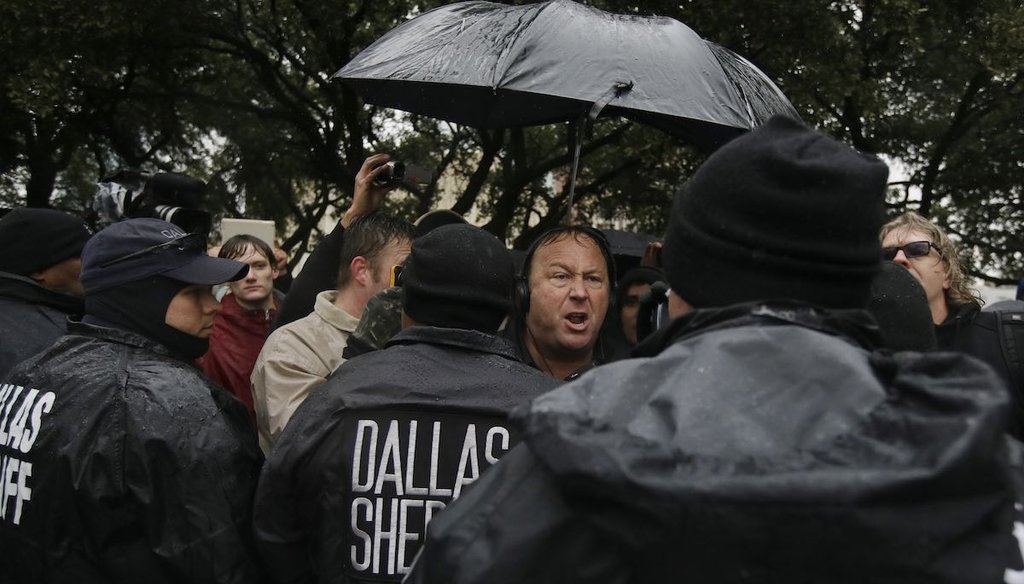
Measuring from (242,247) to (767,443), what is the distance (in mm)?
3914

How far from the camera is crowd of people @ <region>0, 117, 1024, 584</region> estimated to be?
1104mm

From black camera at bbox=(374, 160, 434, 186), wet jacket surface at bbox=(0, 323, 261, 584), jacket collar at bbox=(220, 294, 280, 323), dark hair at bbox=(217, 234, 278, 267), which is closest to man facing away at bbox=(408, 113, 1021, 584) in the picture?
wet jacket surface at bbox=(0, 323, 261, 584)

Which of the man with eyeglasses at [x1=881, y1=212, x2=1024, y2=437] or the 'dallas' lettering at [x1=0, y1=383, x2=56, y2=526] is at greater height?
the man with eyeglasses at [x1=881, y1=212, x2=1024, y2=437]

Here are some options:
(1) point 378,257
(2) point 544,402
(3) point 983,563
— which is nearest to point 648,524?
(2) point 544,402

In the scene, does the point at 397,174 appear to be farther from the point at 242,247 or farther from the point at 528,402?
the point at 528,402

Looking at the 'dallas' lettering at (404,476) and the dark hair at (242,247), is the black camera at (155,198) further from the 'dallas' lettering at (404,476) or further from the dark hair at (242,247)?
the 'dallas' lettering at (404,476)

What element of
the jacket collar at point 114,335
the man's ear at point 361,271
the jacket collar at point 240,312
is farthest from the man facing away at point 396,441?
the jacket collar at point 240,312

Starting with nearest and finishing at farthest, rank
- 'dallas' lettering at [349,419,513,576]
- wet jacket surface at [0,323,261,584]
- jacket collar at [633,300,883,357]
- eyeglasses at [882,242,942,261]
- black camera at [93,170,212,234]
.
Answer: jacket collar at [633,300,883,357]
'dallas' lettering at [349,419,513,576]
wet jacket surface at [0,323,261,584]
eyeglasses at [882,242,942,261]
black camera at [93,170,212,234]

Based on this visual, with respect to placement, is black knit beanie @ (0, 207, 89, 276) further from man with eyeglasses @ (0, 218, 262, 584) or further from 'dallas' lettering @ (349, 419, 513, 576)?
'dallas' lettering @ (349, 419, 513, 576)

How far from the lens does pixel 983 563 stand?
1129mm

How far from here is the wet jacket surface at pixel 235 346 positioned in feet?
13.4

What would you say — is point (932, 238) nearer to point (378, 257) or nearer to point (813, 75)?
point (378, 257)

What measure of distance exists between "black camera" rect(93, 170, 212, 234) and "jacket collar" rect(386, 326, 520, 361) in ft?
6.56

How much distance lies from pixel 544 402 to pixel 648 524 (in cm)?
19
